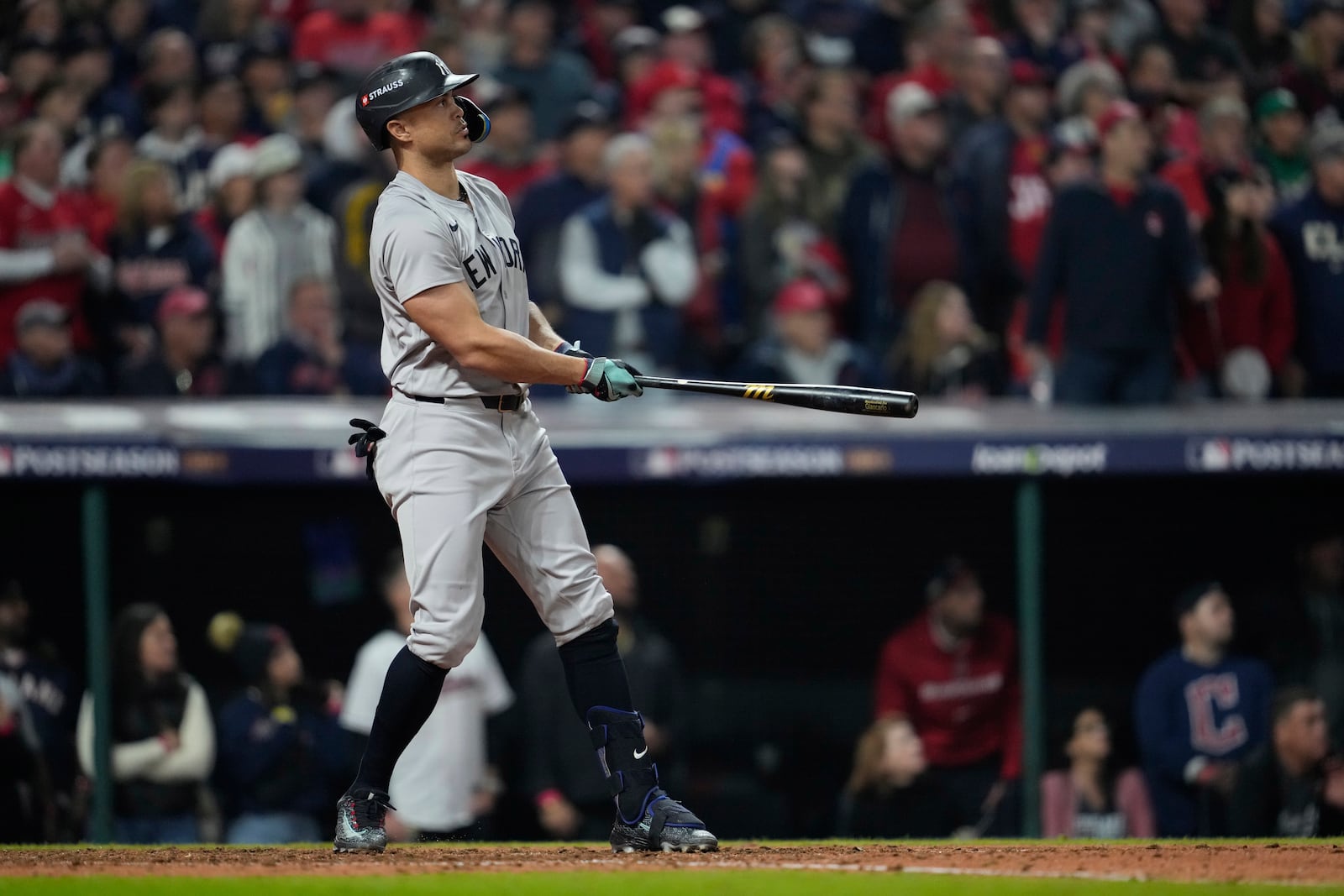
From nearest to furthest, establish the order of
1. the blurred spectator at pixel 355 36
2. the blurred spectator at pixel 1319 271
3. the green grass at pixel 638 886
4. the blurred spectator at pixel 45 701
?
the green grass at pixel 638 886
the blurred spectator at pixel 45 701
the blurred spectator at pixel 1319 271
the blurred spectator at pixel 355 36

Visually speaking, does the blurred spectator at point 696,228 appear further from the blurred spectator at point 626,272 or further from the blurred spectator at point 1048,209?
the blurred spectator at point 1048,209

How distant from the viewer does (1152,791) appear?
21.8 ft

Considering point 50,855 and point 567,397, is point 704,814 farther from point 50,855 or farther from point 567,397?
point 50,855

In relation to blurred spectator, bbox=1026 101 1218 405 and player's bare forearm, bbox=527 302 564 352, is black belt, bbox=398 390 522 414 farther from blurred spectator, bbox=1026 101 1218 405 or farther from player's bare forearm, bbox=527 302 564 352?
blurred spectator, bbox=1026 101 1218 405

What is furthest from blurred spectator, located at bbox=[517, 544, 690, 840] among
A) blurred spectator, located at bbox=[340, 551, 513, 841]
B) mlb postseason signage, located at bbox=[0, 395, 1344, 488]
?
mlb postseason signage, located at bbox=[0, 395, 1344, 488]

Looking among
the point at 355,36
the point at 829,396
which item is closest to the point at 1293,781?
the point at 829,396

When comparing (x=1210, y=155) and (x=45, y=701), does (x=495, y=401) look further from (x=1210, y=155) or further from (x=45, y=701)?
(x=1210, y=155)

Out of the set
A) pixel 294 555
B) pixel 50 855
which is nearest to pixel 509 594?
pixel 294 555

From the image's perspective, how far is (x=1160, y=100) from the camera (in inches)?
369

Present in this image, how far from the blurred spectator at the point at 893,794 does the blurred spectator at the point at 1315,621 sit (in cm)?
130

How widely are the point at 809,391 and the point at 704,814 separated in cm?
290

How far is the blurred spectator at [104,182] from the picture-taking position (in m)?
7.84

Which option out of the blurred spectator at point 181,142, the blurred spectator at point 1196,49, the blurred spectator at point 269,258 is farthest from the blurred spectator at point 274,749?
the blurred spectator at point 1196,49

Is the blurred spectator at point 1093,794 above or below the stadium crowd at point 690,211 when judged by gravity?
below
